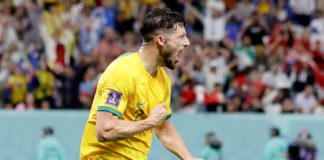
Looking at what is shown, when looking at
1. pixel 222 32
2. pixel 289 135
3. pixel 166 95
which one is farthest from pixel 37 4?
pixel 166 95

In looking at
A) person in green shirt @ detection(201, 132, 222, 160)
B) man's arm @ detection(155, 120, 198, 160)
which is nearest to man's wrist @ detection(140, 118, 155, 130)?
man's arm @ detection(155, 120, 198, 160)

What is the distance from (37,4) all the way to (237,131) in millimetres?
4764

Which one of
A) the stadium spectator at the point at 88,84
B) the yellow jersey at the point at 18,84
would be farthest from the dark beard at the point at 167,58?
the yellow jersey at the point at 18,84

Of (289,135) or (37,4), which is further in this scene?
(37,4)

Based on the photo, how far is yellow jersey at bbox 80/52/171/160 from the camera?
665cm

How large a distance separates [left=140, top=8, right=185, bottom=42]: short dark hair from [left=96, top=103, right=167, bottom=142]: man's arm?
22.5 inches

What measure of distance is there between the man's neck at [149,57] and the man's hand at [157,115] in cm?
34

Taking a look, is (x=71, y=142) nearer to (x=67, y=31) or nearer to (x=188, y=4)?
(x=67, y=31)

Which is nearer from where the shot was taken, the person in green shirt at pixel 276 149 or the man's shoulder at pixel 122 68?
the man's shoulder at pixel 122 68

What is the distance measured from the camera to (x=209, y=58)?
1828 cm

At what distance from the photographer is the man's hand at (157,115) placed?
6613 millimetres

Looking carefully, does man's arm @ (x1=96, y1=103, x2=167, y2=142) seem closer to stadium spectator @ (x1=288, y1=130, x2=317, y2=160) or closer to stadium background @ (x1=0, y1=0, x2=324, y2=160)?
stadium spectator @ (x1=288, y1=130, x2=317, y2=160)

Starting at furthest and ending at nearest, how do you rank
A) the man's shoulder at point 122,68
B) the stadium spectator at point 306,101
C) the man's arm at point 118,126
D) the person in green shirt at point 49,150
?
the stadium spectator at point 306,101
the person in green shirt at point 49,150
the man's shoulder at point 122,68
the man's arm at point 118,126

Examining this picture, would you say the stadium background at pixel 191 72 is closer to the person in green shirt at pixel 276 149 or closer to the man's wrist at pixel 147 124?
the person in green shirt at pixel 276 149
